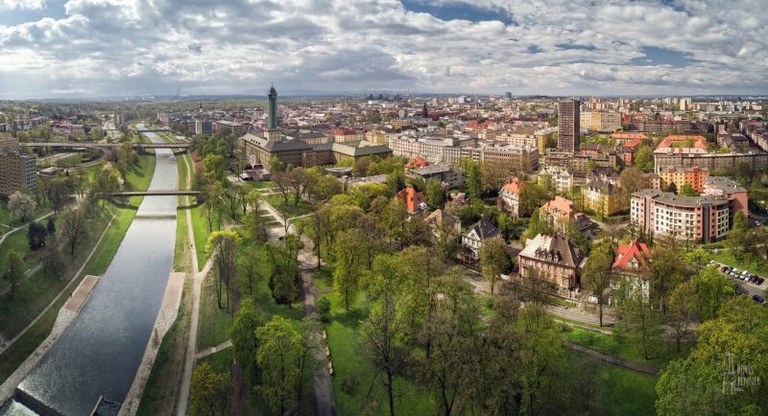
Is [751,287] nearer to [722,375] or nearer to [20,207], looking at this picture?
[722,375]

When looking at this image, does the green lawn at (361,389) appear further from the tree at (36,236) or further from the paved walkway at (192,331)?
the tree at (36,236)

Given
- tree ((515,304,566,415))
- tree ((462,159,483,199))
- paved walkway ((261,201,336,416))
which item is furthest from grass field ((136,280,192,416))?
tree ((462,159,483,199))

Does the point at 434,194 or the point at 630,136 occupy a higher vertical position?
the point at 630,136

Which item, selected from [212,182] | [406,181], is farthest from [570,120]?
[212,182]

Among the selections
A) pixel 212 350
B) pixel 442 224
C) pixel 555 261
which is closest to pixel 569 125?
pixel 442 224

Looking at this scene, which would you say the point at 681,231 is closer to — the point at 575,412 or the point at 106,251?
the point at 575,412

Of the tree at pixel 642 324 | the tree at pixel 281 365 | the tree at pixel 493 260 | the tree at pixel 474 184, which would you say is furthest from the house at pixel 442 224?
the tree at pixel 281 365

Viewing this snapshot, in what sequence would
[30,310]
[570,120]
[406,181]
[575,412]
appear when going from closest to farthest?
[575,412]
[30,310]
[406,181]
[570,120]
